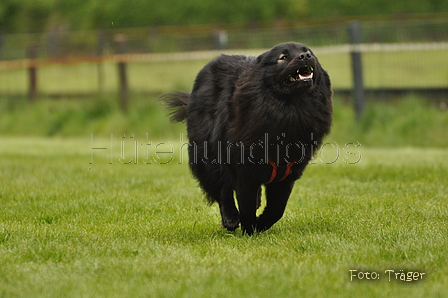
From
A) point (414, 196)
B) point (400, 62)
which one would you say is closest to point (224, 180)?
point (414, 196)

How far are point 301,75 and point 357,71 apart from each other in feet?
27.8

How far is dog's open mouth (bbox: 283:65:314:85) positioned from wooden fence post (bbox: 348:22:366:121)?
8417mm

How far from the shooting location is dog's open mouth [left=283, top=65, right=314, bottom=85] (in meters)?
4.29

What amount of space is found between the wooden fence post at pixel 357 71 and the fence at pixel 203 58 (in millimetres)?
19

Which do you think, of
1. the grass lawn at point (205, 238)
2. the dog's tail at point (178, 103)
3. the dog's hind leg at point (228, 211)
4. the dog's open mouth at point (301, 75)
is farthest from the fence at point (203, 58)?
the dog's open mouth at point (301, 75)

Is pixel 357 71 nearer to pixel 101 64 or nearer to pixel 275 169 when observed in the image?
pixel 101 64

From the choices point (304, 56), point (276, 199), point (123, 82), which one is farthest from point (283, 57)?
point (123, 82)

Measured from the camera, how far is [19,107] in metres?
17.4

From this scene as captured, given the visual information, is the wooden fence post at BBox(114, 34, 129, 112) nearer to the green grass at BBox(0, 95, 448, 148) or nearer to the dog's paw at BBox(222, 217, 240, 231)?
the green grass at BBox(0, 95, 448, 148)

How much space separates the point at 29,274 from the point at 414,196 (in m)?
3.97

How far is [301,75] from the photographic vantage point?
4320 millimetres

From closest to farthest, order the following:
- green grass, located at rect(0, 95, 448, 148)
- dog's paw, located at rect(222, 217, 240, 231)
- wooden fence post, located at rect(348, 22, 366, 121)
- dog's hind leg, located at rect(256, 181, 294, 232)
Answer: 1. dog's hind leg, located at rect(256, 181, 294, 232)
2. dog's paw, located at rect(222, 217, 240, 231)
3. green grass, located at rect(0, 95, 448, 148)
4. wooden fence post, located at rect(348, 22, 366, 121)

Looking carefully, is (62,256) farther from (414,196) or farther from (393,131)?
(393,131)

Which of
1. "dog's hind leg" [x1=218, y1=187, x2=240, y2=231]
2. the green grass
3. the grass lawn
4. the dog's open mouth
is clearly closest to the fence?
the green grass
